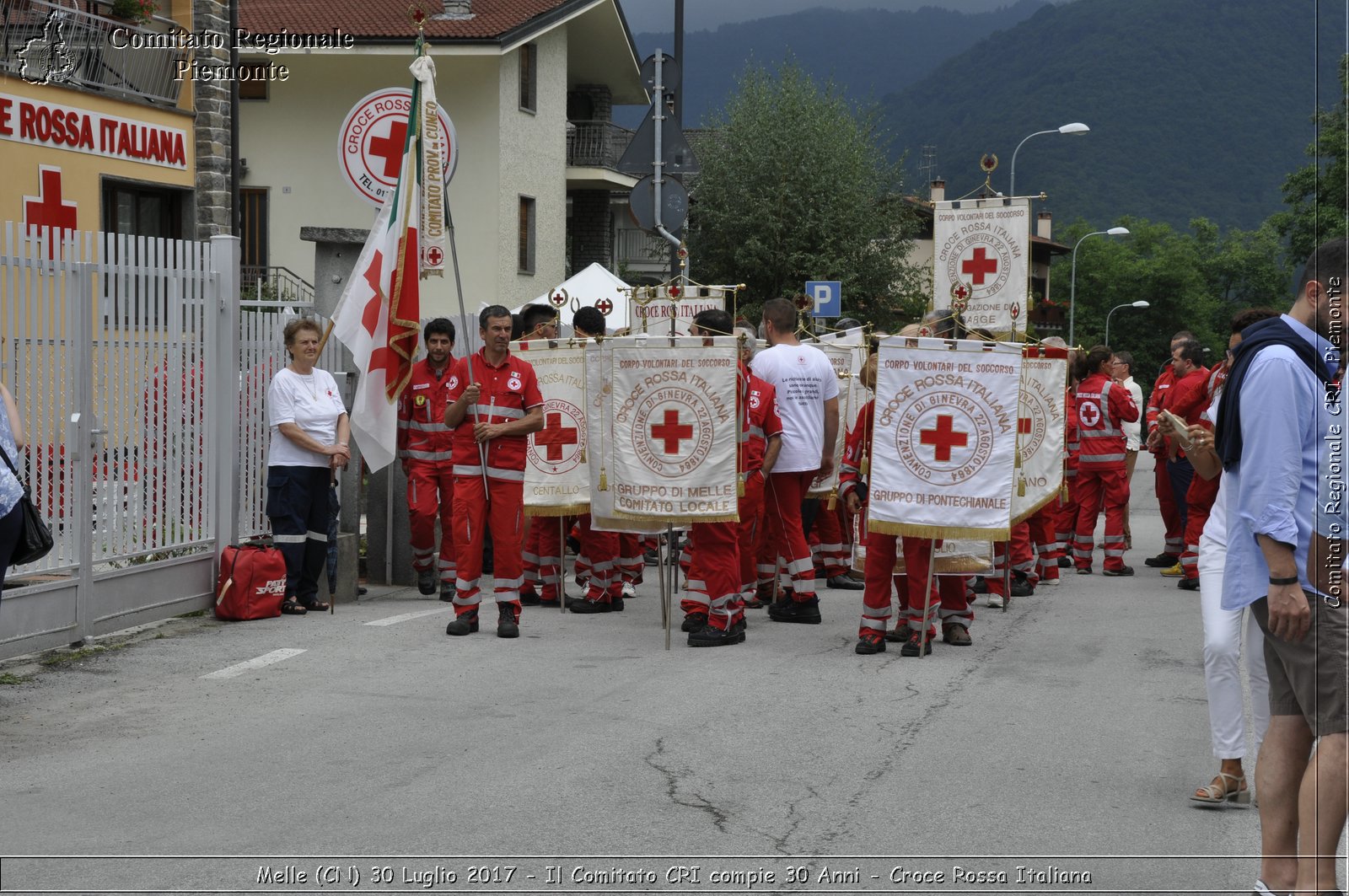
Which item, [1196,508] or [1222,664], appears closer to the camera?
[1222,664]

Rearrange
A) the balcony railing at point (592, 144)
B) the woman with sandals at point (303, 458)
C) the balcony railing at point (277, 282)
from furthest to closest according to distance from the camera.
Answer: the balcony railing at point (592, 144) < the balcony railing at point (277, 282) < the woman with sandals at point (303, 458)

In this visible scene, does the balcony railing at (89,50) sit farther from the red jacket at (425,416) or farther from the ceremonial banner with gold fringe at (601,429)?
the ceremonial banner with gold fringe at (601,429)

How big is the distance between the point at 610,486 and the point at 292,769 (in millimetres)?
4028

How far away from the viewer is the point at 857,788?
6.15 meters

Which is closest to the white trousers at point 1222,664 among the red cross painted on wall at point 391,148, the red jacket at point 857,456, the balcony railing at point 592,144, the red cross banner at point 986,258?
the red jacket at point 857,456

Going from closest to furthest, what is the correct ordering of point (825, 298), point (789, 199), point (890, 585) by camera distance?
point (890, 585) → point (825, 298) → point (789, 199)

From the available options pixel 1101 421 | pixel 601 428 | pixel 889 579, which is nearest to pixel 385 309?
pixel 601 428

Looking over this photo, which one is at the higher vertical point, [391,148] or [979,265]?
[391,148]

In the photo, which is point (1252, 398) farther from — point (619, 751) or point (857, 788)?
point (619, 751)

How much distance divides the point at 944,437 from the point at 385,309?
167 inches

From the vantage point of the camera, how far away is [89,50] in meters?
20.1

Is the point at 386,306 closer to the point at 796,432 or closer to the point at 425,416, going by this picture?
the point at 425,416

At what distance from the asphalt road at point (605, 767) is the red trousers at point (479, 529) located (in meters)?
0.42

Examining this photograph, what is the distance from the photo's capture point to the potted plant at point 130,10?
797 inches
